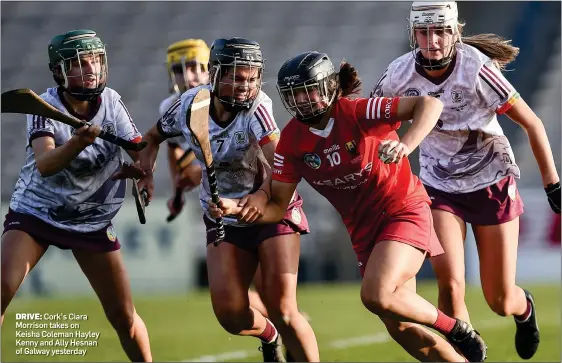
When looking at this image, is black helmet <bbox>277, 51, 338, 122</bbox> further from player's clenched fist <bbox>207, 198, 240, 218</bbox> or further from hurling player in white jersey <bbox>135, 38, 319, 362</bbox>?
player's clenched fist <bbox>207, 198, 240, 218</bbox>

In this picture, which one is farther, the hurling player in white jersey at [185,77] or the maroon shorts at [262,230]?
the hurling player in white jersey at [185,77]

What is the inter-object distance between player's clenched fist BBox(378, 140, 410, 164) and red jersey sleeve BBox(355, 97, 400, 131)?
35 centimetres

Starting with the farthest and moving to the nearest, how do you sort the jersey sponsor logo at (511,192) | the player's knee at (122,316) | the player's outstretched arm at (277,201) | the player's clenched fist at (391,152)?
1. the jersey sponsor logo at (511,192)
2. the player's knee at (122,316)
3. the player's outstretched arm at (277,201)
4. the player's clenched fist at (391,152)

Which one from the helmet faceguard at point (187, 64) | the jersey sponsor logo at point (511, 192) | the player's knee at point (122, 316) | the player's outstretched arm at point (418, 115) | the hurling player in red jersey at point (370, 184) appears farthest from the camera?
the helmet faceguard at point (187, 64)

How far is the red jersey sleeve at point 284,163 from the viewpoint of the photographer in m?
4.93

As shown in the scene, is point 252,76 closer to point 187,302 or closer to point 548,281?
point 187,302

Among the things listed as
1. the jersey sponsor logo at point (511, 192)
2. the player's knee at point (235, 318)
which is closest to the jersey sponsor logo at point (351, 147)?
the player's knee at point (235, 318)

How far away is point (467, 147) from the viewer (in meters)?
5.57

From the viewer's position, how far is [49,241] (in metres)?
5.54

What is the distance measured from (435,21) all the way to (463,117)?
55 cm

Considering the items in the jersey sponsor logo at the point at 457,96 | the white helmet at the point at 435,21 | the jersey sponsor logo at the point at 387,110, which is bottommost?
the jersey sponsor logo at the point at 457,96

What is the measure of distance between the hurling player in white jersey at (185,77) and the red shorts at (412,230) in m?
2.30

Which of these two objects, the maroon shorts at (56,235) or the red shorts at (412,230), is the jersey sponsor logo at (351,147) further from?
the maroon shorts at (56,235)

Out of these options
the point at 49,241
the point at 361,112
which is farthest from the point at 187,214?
the point at 361,112
